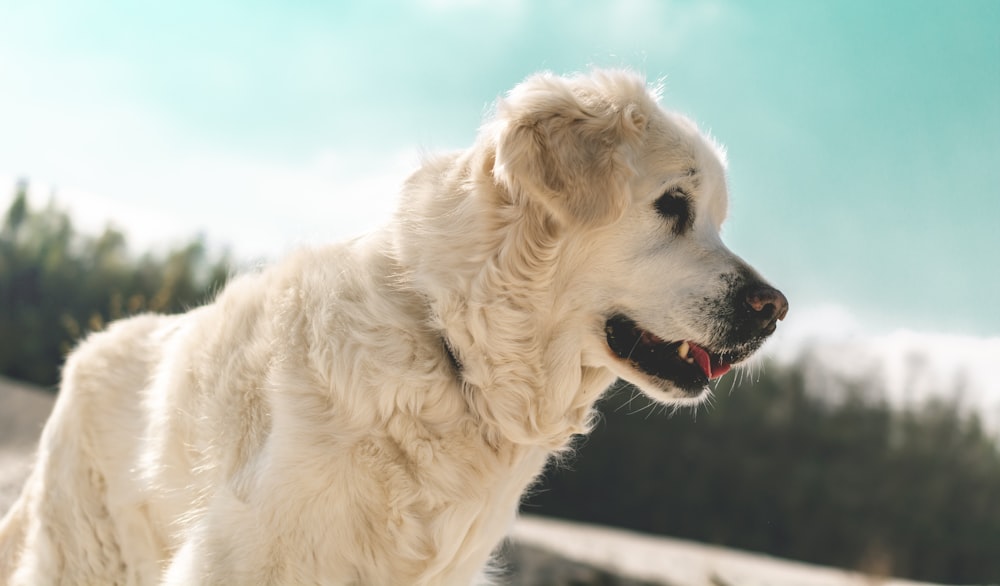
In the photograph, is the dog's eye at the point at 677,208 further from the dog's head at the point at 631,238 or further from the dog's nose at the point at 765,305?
the dog's nose at the point at 765,305

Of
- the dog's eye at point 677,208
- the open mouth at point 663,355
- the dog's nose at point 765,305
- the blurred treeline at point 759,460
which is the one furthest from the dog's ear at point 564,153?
the blurred treeline at point 759,460

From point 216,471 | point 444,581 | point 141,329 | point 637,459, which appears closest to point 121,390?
point 141,329

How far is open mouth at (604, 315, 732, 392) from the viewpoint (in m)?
2.93

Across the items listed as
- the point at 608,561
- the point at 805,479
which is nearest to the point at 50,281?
the point at 608,561

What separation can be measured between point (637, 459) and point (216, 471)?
16612mm

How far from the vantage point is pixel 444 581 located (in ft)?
9.34

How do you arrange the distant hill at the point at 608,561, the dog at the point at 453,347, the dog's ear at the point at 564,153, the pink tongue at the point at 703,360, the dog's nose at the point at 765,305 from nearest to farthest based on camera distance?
the dog at the point at 453,347 → the dog's ear at the point at 564,153 → the dog's nose at the point at 765,305 → the pink tongue at the point at 703,360 → the distant hill at the point at 608,561

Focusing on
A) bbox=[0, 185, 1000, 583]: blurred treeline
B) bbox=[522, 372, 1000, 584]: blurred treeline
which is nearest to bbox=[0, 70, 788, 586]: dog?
bbox=[0, 185, 1000, 583]: blurred treeline

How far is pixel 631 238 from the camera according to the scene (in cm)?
290

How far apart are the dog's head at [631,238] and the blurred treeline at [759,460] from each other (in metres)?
14.3

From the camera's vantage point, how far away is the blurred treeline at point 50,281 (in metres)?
17.3

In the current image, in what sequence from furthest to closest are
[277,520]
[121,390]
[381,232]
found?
[121,390], [381,232], [277,520]

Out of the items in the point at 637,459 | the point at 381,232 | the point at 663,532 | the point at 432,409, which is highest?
the point at 381,232

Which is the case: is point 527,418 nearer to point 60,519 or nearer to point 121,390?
point 121,390
